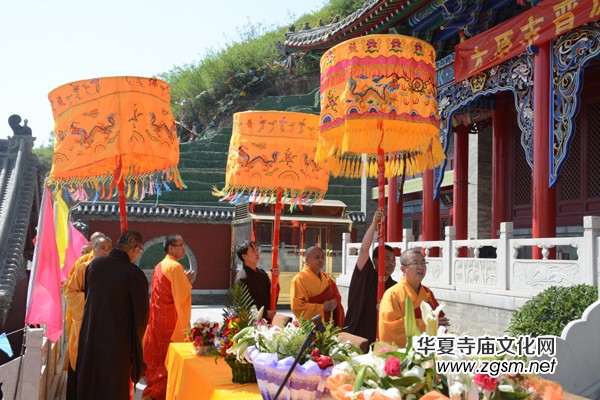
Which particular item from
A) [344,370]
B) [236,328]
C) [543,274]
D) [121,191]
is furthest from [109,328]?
[543,274]

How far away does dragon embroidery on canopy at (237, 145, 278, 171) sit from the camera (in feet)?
20.1

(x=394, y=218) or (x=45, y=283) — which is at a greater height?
(x=394, y=218)

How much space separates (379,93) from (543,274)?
3.24m

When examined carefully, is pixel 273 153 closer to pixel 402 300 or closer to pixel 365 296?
pixel 365 296

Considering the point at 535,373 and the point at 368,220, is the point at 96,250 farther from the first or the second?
the point at 368,220

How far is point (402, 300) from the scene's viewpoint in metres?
3.71

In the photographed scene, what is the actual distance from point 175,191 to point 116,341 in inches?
751

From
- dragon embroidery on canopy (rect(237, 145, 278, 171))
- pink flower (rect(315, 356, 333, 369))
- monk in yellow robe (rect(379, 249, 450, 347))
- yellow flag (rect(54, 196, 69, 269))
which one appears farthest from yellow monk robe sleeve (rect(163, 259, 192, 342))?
pink flower (rect(315, 356, 333, 369))

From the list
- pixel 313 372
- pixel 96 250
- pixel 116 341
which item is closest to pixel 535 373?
pixel 313 372

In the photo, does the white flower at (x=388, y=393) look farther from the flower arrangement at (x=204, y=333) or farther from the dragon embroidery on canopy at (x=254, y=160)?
the dragon embroidery on canopy at (x=254, y=160)

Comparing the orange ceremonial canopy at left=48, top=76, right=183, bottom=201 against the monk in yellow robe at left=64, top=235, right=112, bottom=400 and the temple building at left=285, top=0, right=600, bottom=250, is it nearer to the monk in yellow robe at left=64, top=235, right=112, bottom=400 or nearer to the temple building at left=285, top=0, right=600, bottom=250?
the monk in yellow robe at left=64, top=235, right=112, bottom=400

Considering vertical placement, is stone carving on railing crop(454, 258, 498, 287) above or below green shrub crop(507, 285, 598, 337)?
above

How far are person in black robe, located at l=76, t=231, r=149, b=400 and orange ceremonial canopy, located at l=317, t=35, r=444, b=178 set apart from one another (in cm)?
182

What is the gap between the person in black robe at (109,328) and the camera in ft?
14.1
